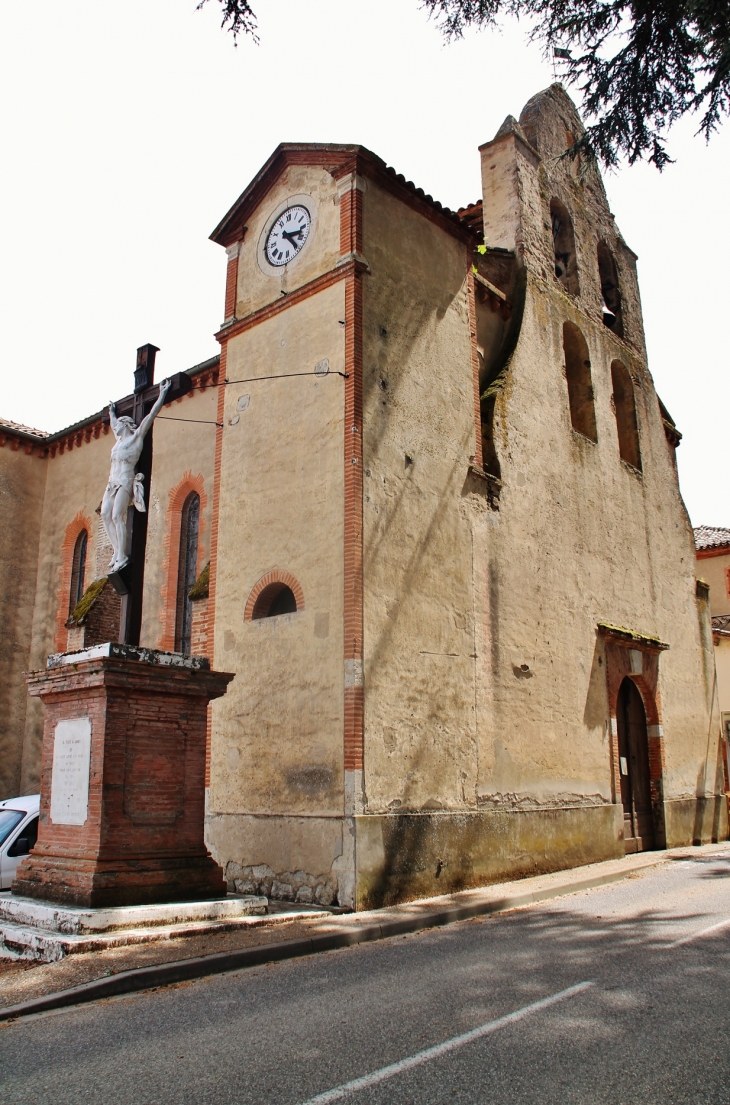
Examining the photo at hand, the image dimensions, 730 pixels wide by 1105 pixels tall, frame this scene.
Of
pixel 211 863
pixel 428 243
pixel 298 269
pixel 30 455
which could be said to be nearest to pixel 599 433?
pixel 428 243

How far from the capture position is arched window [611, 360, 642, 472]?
17125 mm

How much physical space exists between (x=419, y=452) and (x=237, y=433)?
263 cm

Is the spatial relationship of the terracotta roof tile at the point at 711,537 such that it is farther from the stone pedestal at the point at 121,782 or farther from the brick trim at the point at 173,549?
the stone pedestal at the point at 121,782

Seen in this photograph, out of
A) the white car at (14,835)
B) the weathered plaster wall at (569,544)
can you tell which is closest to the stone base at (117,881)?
the white car at (14,835)

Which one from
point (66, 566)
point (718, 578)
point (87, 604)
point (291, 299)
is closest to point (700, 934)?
→ point (291, 299)

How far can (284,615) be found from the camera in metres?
10.4

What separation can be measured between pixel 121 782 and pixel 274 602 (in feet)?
12.3

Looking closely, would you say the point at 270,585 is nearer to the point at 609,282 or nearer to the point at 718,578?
the point at 609,282

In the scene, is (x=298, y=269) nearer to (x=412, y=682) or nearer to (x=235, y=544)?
(x=235, y=544)

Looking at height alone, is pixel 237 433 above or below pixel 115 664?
above

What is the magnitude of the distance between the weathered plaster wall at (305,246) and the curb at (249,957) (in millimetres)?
7871

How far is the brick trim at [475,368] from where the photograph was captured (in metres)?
12.3

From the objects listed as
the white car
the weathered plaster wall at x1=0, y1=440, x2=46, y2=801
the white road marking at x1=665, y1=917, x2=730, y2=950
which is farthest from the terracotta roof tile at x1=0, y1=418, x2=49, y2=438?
the white road marking at x1=665, y1=917, x2=730, y2=950

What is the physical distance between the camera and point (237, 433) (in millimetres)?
11953
